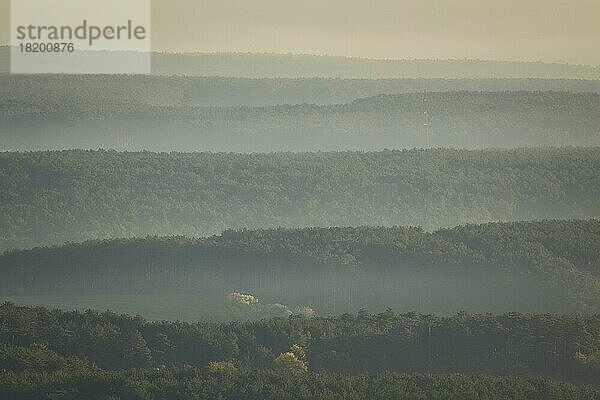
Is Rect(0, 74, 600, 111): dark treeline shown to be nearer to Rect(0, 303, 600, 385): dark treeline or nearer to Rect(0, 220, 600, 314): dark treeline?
Rect(0, 220, 600, 314): dark treeline

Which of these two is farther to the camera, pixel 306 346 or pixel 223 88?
pixel 223 88

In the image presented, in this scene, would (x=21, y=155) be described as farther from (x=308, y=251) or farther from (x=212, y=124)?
(x=308, y=251)

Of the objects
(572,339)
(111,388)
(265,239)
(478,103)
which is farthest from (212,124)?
(111,388)

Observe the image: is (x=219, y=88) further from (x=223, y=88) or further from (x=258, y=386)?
(x=258, y=386)

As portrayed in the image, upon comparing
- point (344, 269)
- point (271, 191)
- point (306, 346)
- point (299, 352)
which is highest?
point (271, 191)

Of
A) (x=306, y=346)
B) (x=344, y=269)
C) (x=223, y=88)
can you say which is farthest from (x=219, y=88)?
(x=306, y=346)

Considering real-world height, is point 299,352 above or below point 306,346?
below

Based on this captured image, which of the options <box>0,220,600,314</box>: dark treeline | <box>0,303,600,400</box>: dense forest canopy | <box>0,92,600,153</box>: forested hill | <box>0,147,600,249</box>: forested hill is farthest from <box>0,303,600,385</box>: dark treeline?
<box>0,92,600,153</box>: forested hill
